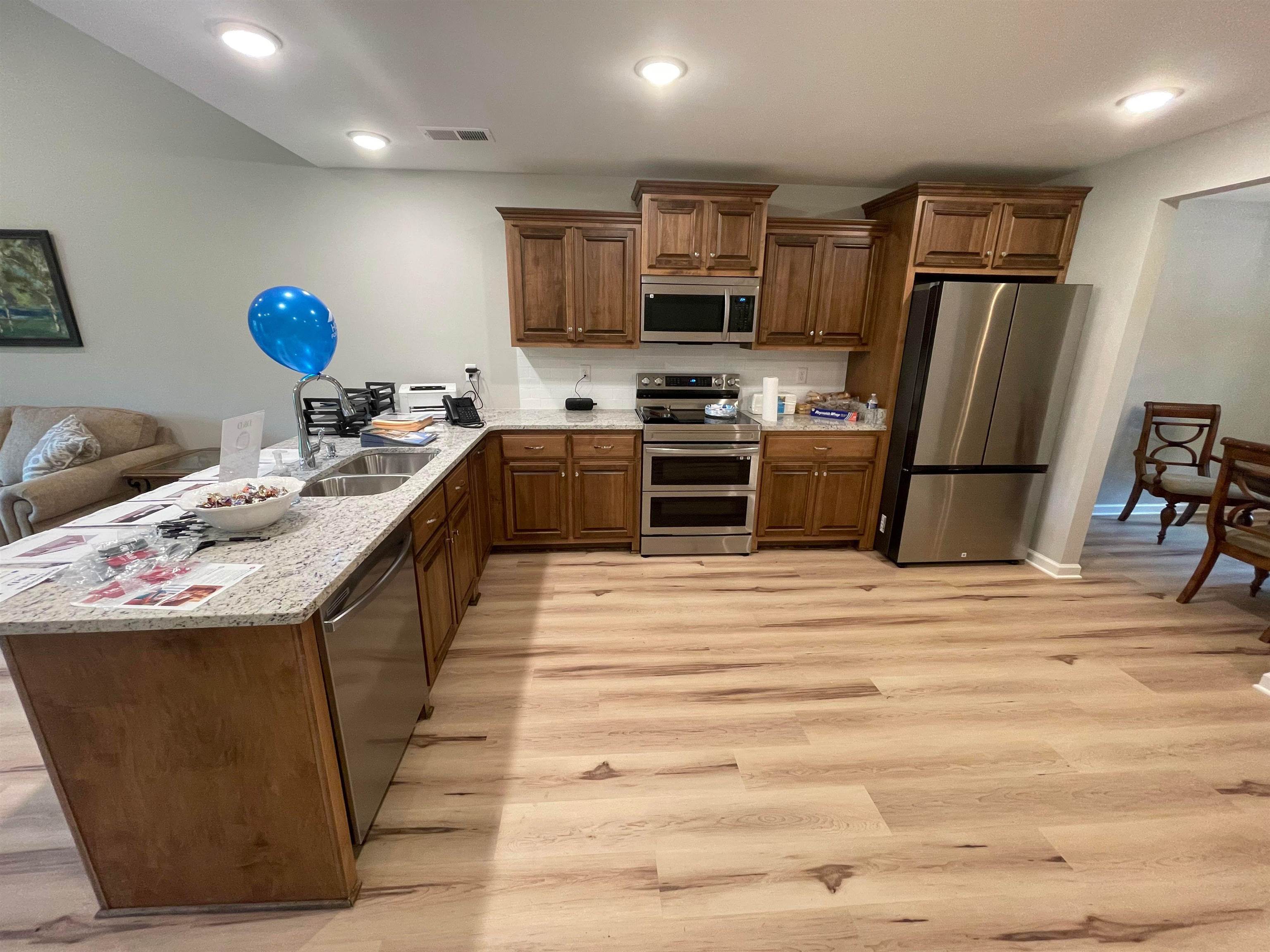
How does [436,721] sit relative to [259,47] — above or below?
below

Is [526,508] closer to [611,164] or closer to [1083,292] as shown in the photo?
[611,164]

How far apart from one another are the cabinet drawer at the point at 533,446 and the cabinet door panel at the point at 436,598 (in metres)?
1.04

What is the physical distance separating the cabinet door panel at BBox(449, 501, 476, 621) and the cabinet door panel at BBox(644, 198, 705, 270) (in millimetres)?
1904

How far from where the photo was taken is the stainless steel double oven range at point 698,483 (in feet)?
10.3

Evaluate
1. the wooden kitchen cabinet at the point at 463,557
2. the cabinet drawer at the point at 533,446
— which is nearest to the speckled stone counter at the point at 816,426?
the cabinet drawer at the point at 533,446

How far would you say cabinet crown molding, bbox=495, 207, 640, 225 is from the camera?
118 inches

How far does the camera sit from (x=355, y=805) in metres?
1.34

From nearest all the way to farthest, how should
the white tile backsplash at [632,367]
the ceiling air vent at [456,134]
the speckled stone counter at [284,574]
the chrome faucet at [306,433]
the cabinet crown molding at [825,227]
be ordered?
the speckled stone counter at [284,574] < the chrome faucet at [306,433] < the ceiling air vent at [456,134] < the cabinet crown molding at [825,227] < the white tile backsplash at [632,367]

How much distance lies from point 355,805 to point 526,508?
2.04 meters

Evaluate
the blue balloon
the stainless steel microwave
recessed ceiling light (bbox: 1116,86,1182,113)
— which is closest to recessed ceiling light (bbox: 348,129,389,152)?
the blue balloon

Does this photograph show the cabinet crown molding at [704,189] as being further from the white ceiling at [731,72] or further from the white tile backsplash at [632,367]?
the white tile backsplash at [632,367]

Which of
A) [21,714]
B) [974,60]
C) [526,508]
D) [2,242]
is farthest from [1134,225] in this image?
[2,242]

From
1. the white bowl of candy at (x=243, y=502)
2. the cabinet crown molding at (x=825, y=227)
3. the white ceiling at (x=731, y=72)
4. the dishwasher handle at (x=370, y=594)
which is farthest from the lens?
the cabinet crown molding at (x=825, y=227)

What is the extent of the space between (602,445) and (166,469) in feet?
9.22
